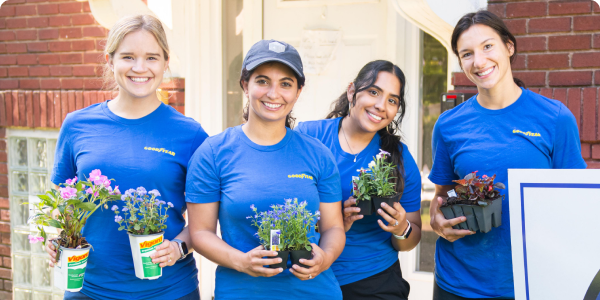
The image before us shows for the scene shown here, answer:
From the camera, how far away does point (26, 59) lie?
4379 millimetres

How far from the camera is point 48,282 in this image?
439 centimetres

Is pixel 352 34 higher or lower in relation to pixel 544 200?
higher

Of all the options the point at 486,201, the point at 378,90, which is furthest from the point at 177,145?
the point at 486,201

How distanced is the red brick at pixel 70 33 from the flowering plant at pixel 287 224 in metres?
3.16

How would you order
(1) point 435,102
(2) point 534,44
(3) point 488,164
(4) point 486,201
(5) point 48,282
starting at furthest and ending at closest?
(5) point 48,282
(1) point 435,102
(2) point 534,44
(3) point 488,164
(4) point 486,201

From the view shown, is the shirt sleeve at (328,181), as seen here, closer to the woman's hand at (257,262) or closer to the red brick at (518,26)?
the woman's hand at (257,262)

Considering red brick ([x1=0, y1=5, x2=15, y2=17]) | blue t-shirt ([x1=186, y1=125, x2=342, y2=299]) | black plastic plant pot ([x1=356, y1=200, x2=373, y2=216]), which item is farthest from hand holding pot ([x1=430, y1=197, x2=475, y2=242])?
red brick ([x1=0, y1=5, x2=15, y2=17])

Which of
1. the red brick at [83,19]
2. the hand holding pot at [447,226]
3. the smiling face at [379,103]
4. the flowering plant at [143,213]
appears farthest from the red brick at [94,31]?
the hand holding pot at [447,226]

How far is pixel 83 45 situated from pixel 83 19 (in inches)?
8.5

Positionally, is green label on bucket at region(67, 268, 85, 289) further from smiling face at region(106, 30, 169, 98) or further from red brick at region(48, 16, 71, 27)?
red brick at region(48, 16, 71, 27)

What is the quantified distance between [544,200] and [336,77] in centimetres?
218

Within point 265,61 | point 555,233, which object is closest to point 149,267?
point 265,61

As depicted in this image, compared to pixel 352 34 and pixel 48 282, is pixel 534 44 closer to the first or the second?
pixel 352 34

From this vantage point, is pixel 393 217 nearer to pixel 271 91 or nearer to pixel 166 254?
pixel 271 91
